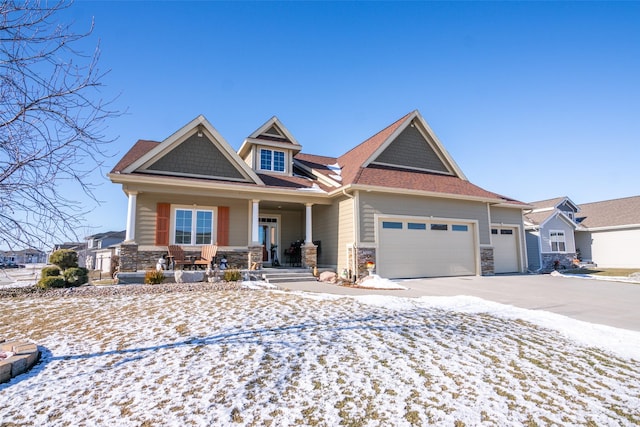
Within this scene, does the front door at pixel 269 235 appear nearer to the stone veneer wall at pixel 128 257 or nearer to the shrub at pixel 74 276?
the stone veneer wall at pixel 128 257

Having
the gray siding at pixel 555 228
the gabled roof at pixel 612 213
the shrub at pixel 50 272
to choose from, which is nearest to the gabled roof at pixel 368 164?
the shrub at pixel 50 272

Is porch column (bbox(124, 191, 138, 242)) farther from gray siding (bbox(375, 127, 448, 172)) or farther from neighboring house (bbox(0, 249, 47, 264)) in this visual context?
gray siding (bbox(375, 127, 448, 172))

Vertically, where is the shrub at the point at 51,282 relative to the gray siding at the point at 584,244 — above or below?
below

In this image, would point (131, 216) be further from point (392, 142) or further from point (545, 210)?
point (545, 210)

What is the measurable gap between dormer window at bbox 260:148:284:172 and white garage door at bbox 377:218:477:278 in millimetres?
5672

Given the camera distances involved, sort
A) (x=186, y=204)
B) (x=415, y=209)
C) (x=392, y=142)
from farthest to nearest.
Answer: (x=392, y=142), (x=415, y=209), (x=186, y=204)

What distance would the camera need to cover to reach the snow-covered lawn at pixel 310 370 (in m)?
2.71

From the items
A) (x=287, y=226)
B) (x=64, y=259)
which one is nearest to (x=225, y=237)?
(x=287, y=226)

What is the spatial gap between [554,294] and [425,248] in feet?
15.3

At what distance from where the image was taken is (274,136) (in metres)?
14.9

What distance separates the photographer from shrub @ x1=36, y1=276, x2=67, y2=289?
340 inches

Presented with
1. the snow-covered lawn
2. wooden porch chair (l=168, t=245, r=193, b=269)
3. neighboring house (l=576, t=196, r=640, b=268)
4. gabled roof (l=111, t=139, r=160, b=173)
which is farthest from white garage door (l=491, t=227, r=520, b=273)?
gabled roof (l=111, t=139, r=160, b=173)

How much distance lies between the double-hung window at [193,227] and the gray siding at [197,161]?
4.99ft

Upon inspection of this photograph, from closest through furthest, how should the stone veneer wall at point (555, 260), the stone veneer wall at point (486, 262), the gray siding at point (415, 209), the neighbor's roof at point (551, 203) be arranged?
the gray siding at point (415, 209) → the stone veneer wall at point (486, 262) → the stone veneer wall at point (555, 260) → the neighbor's roof at point (551, 203)
